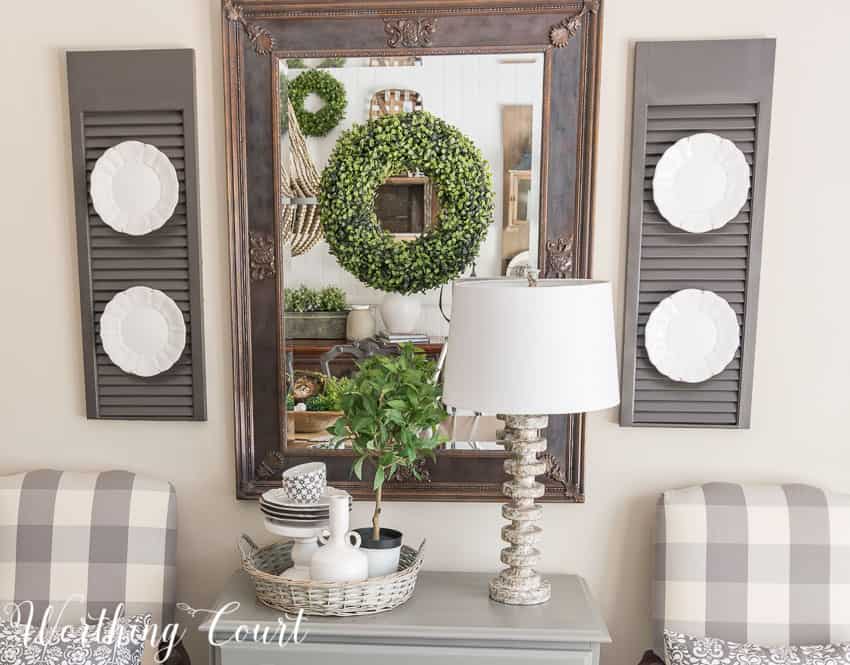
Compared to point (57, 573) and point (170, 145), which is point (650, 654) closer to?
point (57, 573)

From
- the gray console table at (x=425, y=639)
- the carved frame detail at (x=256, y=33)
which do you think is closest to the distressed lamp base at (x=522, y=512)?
the gray console table at (x=425, y=639)

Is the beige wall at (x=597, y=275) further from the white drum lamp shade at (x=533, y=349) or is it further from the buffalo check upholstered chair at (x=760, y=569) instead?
the white drum lamp shade at (x=533, y=349)

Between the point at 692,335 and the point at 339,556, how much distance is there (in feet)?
3.18

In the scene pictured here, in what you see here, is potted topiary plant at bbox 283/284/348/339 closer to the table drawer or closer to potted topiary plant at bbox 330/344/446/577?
potted topiary plant at bbox 330/344/446/577

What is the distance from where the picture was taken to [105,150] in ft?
6.11

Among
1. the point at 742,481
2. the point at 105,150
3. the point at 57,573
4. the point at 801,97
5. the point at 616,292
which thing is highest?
the point at 801,97

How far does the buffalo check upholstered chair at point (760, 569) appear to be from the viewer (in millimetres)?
1727

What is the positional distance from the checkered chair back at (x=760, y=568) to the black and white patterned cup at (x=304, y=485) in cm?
82

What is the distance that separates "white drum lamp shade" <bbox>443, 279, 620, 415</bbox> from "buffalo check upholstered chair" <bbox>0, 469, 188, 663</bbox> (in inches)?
35.5

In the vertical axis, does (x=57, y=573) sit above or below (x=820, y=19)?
below

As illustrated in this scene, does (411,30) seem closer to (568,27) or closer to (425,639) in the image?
(568,27)

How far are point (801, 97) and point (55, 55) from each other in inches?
71.1

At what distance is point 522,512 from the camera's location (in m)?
1.65

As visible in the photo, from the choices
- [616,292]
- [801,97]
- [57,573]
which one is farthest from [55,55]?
[801,97]
